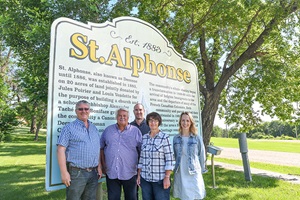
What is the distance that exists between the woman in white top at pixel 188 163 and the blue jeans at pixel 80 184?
1.19m

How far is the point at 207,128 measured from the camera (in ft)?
27.2

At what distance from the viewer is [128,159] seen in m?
3.27

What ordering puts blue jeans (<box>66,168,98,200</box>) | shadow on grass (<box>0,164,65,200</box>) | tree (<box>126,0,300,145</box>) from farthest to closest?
tree (<box>126,0,300,145</box>)
shadow on grass (<box>0,164,65,200</box>)
blue jeans (<box>66,168,98,200</box>)

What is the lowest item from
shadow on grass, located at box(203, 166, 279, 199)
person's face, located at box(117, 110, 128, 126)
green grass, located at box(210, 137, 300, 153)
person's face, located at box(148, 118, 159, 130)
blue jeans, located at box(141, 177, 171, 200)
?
green grass, located at box(210, 137, 300, 153)

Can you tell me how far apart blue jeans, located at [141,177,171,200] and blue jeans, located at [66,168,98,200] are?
26.8 inches

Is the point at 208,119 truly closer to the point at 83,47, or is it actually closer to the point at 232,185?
the point at 232,185

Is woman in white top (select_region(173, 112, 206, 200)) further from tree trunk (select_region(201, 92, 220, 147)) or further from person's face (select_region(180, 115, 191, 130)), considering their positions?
tree trunk (select_region(201, 92, 220, 147))

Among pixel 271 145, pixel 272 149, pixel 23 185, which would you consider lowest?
pixel 271 145

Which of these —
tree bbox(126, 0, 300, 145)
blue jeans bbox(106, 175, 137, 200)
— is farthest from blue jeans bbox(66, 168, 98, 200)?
tree bbox(126, 0, 300, 145)

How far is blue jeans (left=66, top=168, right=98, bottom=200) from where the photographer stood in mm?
2922

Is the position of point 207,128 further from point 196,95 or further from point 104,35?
point 104,35

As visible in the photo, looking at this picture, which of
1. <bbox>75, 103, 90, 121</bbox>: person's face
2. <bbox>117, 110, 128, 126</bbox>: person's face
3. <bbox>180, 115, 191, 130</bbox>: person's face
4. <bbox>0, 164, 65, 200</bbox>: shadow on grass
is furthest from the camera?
<bbox>0, 164, 65, 200</bbox>: shadow on grass

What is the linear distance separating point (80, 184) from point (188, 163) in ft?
4.82

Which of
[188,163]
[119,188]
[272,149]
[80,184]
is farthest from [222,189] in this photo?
[272,149]
